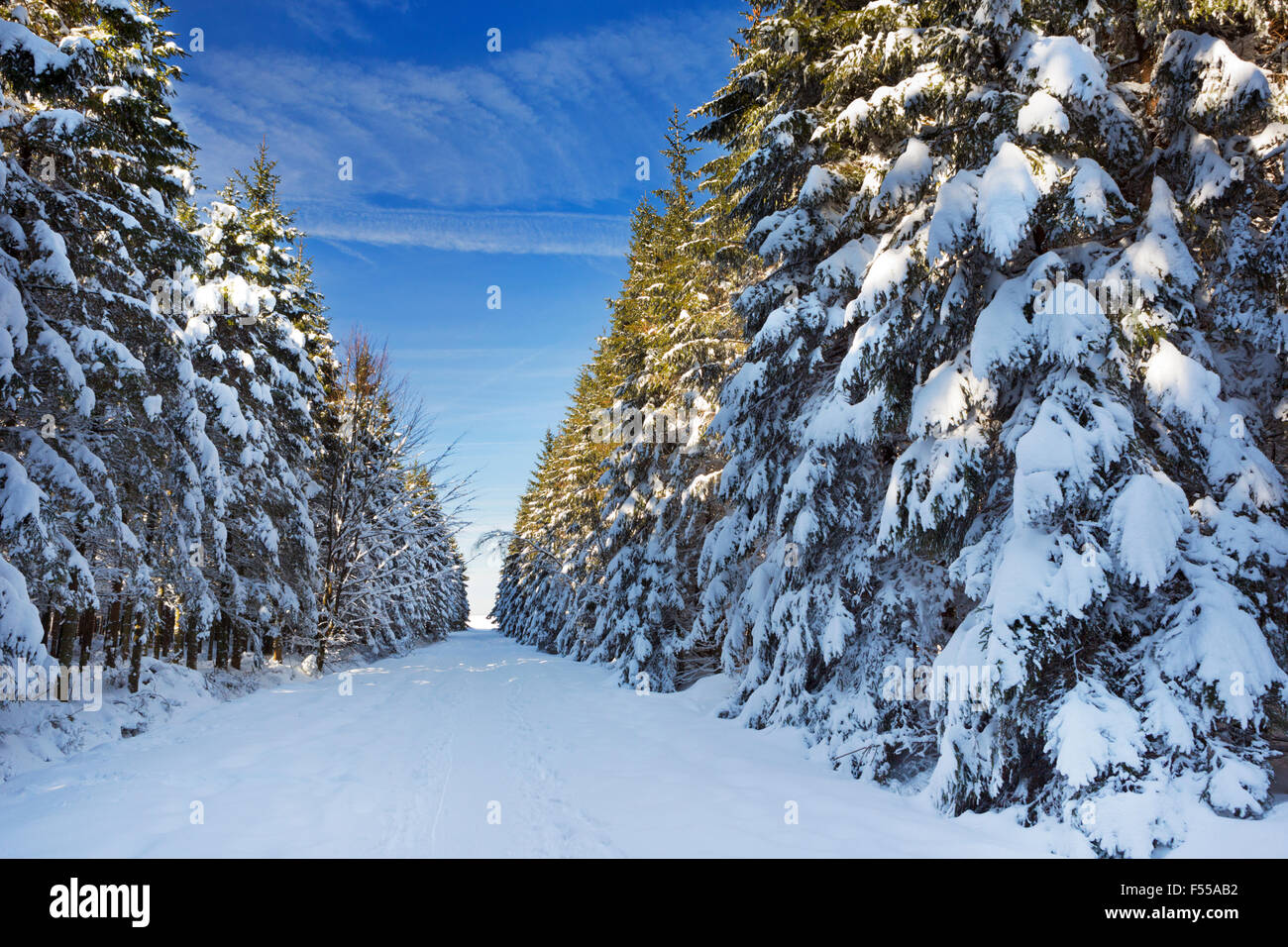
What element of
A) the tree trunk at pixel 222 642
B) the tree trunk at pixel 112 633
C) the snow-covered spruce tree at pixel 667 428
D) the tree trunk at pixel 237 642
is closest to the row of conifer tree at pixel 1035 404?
the snow-covered spruce tree at pixel 667 428

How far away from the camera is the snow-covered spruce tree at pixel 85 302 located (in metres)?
7.77

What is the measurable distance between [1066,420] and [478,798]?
6693mm

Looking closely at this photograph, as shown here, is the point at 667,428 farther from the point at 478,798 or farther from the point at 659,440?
the point at 478,798

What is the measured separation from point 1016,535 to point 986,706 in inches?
62.9

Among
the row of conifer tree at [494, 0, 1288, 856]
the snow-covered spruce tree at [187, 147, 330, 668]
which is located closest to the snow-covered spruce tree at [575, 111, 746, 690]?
the row of conifer tree at [494, 0, 1288, 856]

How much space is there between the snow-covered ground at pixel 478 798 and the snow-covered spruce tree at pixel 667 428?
656cm

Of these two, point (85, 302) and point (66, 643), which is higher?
point (85, 302)

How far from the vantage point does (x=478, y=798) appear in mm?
6258

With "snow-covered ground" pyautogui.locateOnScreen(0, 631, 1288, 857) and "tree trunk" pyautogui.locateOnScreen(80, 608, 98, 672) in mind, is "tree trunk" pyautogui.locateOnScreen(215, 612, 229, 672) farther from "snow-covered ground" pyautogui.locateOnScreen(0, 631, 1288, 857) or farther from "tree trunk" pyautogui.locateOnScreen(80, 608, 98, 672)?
"snow-covered ground" pyautogui.locateOnScreen(0, 631, 1288, 857)

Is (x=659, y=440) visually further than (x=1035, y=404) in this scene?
Yes

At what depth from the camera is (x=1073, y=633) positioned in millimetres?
5457

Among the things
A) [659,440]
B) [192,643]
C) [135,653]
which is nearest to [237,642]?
[192,643]

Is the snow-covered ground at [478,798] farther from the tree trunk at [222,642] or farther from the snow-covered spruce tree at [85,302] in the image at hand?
the tree trunk at [222,642]
